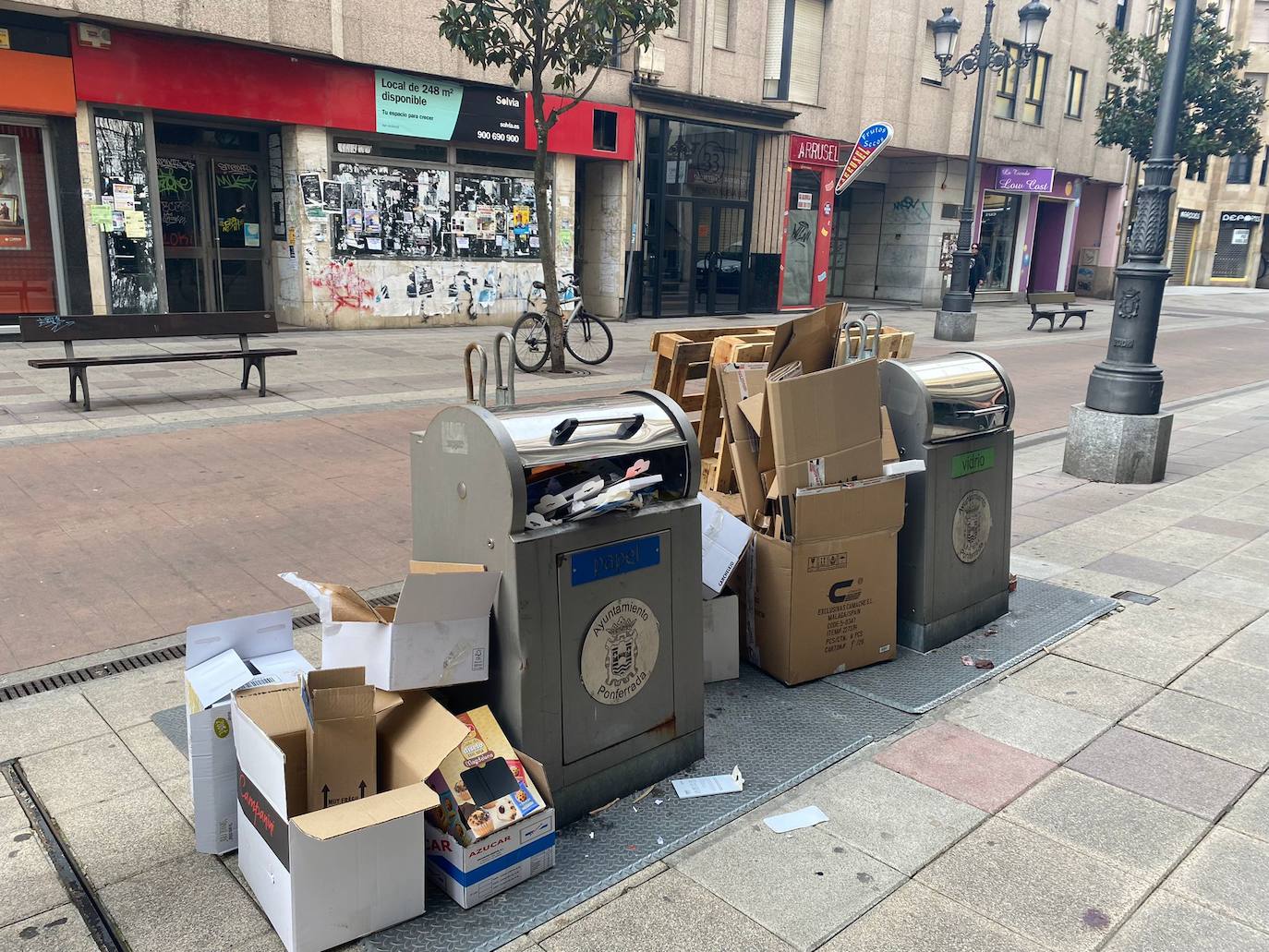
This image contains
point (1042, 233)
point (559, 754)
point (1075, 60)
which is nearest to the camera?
point (559, 754)

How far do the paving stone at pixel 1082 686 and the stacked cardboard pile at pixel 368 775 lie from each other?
2.50 metres

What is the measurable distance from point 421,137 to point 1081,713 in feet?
52.2

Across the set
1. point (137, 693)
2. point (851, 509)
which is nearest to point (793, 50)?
point (851, 509)

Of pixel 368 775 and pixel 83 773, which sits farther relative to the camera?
pixel 83 773

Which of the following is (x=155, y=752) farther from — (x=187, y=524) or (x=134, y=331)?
(x=134, y=331)

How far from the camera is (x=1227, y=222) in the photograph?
50.0 metres

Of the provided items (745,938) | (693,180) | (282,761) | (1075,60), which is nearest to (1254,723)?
(745,938)

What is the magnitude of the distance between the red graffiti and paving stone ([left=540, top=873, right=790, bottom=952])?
602 inches

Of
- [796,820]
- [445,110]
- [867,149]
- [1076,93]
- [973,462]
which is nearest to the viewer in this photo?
[796,820]

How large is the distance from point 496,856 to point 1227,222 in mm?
58190

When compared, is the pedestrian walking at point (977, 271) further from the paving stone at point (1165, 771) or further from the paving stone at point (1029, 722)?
the paving stone at point (1165, 771)

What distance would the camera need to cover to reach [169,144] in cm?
1551

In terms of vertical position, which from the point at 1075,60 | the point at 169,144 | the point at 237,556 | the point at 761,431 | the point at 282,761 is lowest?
the point at 237,556

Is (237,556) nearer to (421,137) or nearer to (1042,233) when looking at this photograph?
(421,137)
